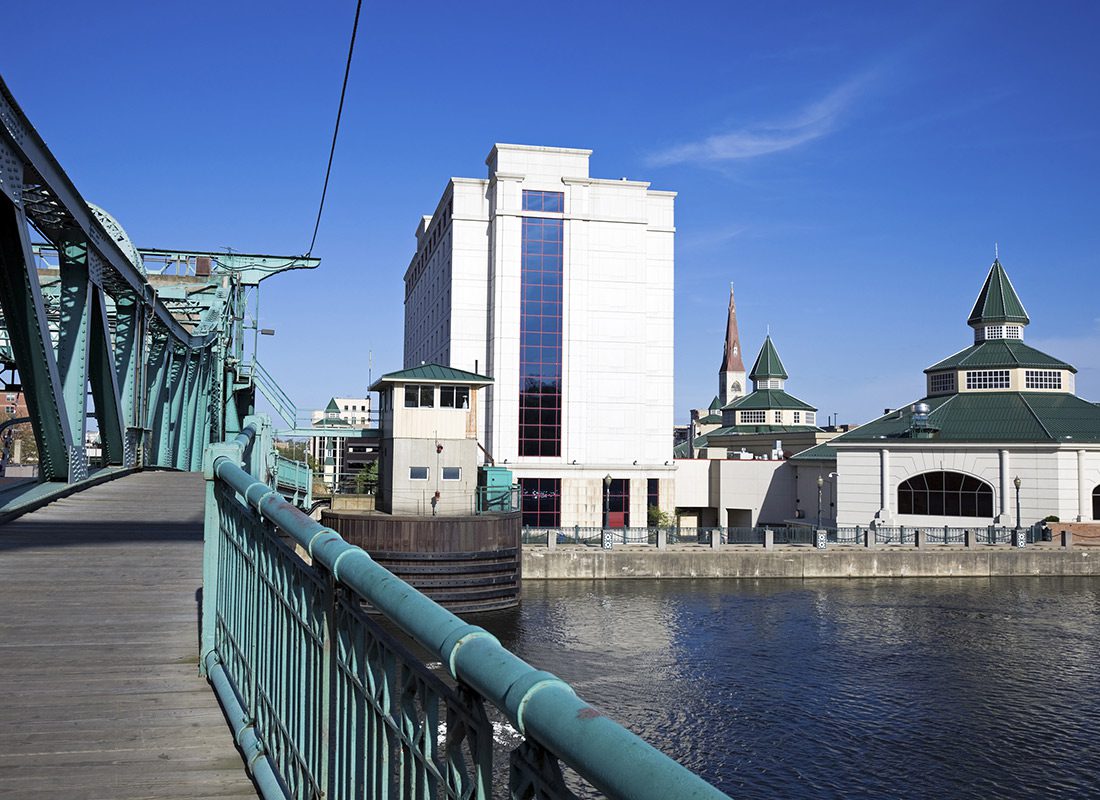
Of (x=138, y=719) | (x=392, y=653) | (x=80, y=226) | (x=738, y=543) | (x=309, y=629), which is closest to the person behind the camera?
(x=392, y=653)

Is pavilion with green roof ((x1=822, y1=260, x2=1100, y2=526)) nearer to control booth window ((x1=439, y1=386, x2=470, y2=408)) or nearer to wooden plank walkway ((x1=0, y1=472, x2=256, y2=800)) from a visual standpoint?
control booth window ((x1=439, y1=386, x2=470, y2=408))

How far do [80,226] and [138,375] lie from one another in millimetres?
5261

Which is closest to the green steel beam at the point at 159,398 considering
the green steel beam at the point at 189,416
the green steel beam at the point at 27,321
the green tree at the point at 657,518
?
the green steel beam at the point at 189,416

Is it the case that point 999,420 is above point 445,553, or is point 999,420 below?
above

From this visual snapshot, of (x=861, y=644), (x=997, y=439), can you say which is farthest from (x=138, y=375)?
(x=997, y=439)

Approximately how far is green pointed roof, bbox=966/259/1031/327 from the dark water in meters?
26.9

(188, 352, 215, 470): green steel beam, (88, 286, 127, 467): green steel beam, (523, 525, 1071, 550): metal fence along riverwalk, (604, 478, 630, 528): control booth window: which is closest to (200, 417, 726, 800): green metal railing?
(88, 286, 127, 467): green steel beam

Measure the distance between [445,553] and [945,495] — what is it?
33.5 metres

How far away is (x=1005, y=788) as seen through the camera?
57.6 ft

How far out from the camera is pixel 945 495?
175 ft

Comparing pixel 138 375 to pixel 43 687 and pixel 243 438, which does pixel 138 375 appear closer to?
pixel 243 438

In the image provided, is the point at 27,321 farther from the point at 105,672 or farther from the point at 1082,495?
the point at 1082,495

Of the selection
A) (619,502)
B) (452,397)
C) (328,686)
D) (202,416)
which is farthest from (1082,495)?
(328,686)

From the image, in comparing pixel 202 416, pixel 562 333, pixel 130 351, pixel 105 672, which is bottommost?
pixel 105 672
